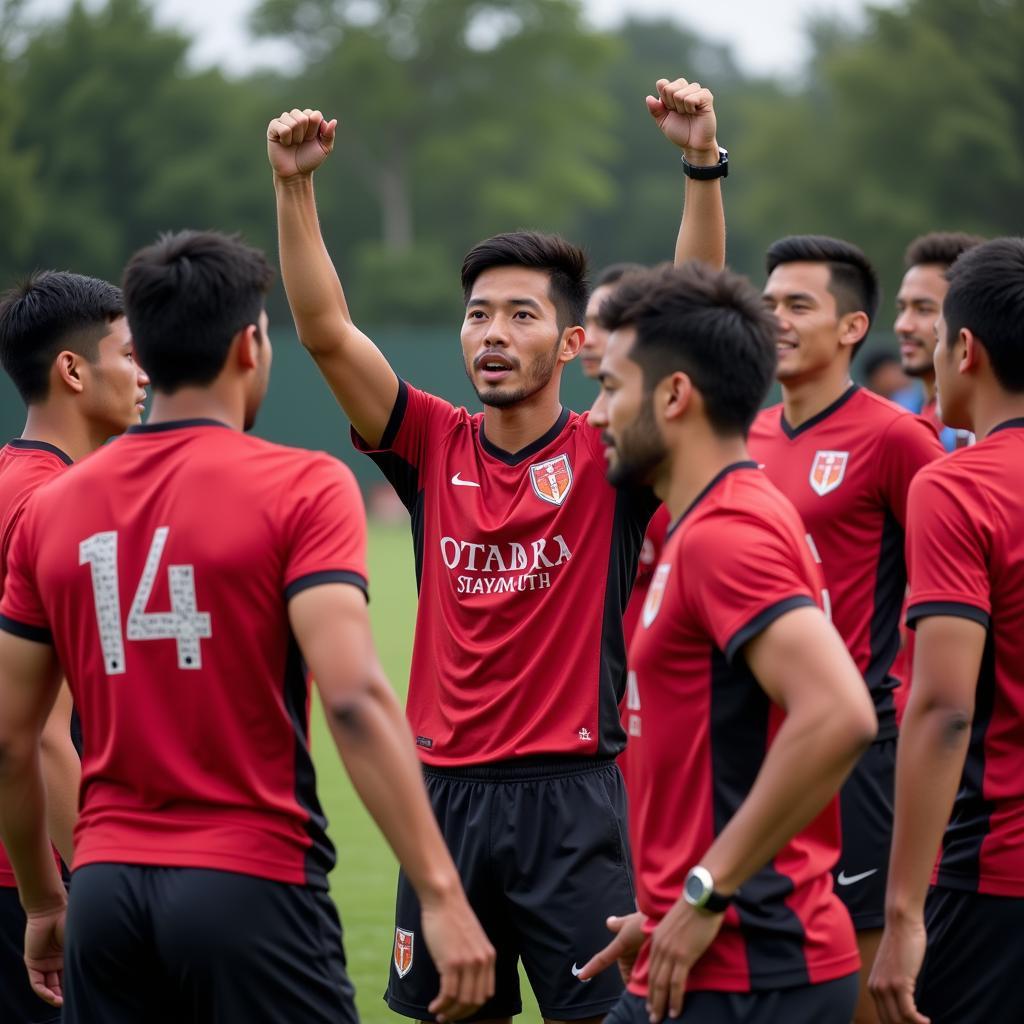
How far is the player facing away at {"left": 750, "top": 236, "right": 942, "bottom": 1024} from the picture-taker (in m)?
5.67

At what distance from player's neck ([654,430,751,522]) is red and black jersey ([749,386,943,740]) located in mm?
2281

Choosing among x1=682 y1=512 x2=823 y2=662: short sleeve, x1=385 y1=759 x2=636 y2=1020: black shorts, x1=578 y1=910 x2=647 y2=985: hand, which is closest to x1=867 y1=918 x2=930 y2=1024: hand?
x1=578 y1=910 x2=647 y2=985: hand

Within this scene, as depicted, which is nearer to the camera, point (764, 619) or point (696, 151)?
point (764, 619)

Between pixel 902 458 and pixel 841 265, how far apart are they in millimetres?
1059

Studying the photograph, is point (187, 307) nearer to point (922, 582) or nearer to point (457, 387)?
point (922, 582)

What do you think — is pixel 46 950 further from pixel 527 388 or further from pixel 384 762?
pixel 527 388

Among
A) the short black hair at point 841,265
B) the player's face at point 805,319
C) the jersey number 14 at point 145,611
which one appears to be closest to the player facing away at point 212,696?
the jersey number 14 at point 145,611

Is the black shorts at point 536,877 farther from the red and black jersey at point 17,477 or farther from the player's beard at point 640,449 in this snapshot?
the player's beard at point 640,449

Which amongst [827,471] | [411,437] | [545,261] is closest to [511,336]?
[545,261]

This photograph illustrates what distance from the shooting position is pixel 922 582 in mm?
3939

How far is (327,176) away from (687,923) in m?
54.9

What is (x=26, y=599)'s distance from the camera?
12.4ft

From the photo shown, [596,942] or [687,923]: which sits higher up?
[687,923]

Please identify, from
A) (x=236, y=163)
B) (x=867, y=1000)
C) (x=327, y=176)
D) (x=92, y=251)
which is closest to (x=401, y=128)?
(x=327, y=176)
